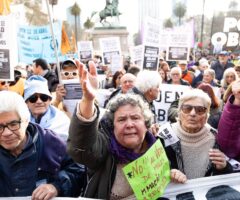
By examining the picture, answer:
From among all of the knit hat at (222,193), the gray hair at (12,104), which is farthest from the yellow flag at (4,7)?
the knit hat at (222,193)

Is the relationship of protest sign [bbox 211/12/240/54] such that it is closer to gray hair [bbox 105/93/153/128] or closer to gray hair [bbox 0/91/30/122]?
gray hair [bbox 105/93/153/128]

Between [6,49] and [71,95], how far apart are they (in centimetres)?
84

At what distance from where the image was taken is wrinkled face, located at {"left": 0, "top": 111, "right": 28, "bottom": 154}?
199 centimetres

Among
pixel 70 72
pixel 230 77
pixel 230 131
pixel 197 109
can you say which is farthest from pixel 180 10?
pixel 230 131

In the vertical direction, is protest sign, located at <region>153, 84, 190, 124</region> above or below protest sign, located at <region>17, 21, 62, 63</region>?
below

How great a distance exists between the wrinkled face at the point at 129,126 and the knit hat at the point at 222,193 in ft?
1.75

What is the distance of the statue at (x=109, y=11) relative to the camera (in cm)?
2108

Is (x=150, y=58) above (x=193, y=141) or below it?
above

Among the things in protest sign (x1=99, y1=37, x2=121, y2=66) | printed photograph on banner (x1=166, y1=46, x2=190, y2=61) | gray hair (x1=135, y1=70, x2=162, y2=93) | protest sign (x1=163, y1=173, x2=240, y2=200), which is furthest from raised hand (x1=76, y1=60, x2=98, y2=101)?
protest sign (x1=99, y1=37, x2=121, y2=66)

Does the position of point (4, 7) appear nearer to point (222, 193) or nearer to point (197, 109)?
point (197, 109)

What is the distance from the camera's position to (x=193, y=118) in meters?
2.46

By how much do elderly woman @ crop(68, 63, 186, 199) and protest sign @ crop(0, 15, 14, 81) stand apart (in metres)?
1.96

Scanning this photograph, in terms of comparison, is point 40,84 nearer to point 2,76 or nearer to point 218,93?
point 2,76

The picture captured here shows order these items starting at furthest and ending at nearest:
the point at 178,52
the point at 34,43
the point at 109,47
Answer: the point at 109,47 → the point at 34,43 → the point at 178,52
